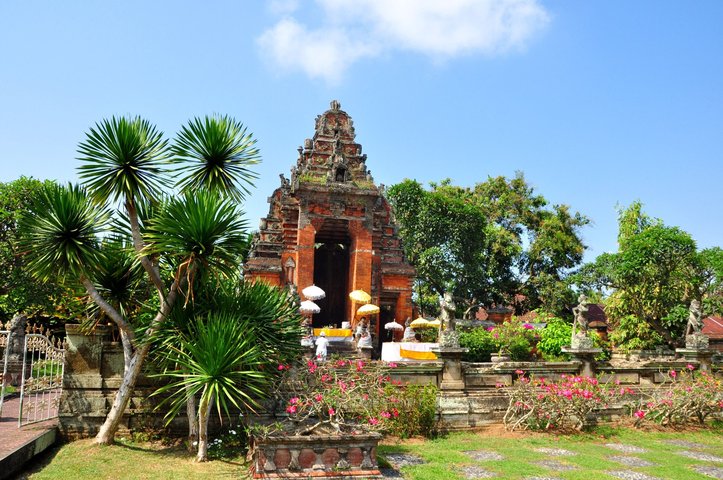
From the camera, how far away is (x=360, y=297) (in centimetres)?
2216

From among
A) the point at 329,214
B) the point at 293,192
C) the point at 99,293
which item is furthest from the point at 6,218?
the point at 99,293

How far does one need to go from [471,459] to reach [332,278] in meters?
19.3

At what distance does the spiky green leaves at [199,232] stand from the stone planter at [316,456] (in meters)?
2.95

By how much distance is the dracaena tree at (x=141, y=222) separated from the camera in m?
8.72

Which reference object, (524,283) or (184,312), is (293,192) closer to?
(184,312)

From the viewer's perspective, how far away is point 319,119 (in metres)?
26.0

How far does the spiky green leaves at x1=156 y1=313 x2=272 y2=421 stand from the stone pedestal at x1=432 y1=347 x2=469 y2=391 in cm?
444

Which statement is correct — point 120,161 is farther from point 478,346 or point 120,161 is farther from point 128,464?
point 478,346

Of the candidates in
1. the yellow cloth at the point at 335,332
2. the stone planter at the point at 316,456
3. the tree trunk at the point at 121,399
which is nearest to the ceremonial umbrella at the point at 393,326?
the yellow cloth at the point at 335,332

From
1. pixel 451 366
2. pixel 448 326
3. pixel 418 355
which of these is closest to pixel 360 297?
pixel 418 355

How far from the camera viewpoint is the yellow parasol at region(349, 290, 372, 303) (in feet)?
72.4

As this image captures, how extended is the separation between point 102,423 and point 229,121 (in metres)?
5.76

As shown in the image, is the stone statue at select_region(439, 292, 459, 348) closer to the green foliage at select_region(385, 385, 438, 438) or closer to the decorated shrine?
the green foliage at select_region(385, 385, 438, 438)

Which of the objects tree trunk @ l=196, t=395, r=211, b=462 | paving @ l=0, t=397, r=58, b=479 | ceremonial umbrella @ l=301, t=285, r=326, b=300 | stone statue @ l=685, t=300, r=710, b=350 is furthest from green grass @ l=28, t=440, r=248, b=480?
stone statue @ l=685, t=300, r=710, b=350
